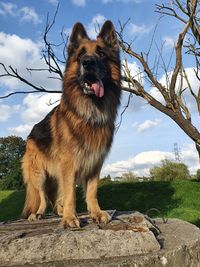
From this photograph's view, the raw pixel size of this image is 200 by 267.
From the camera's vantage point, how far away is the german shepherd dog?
5.43m

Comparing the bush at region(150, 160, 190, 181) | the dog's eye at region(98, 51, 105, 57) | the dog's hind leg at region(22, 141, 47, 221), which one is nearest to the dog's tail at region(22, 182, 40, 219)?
the dog's hind leg at region(22, 141, 47, 221)

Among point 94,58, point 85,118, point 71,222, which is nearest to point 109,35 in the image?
point 94,58

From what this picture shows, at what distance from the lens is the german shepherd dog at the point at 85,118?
5426 mm

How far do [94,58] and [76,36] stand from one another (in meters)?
0.85

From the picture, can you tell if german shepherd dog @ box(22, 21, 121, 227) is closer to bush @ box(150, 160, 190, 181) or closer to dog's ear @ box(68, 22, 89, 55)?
dog's ear @ box(68, 22, 89, 55)

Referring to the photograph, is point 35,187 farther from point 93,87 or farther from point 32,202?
point 93,87

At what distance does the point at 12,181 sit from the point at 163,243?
84.7 ft

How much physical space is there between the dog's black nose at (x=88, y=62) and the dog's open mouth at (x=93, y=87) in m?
0.26

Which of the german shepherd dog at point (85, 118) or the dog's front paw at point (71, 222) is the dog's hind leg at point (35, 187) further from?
the dog's front paw at point (71, 222)

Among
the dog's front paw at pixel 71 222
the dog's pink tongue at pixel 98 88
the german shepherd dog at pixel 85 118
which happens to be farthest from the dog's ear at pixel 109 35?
the dog's front paw at pixel 71 222

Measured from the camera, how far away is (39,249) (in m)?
4.17

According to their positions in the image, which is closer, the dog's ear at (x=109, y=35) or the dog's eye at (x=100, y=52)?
the dog's eye at (x=100, y=52)

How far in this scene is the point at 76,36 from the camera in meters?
6.03

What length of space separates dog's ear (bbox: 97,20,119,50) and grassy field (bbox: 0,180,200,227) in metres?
7.84
